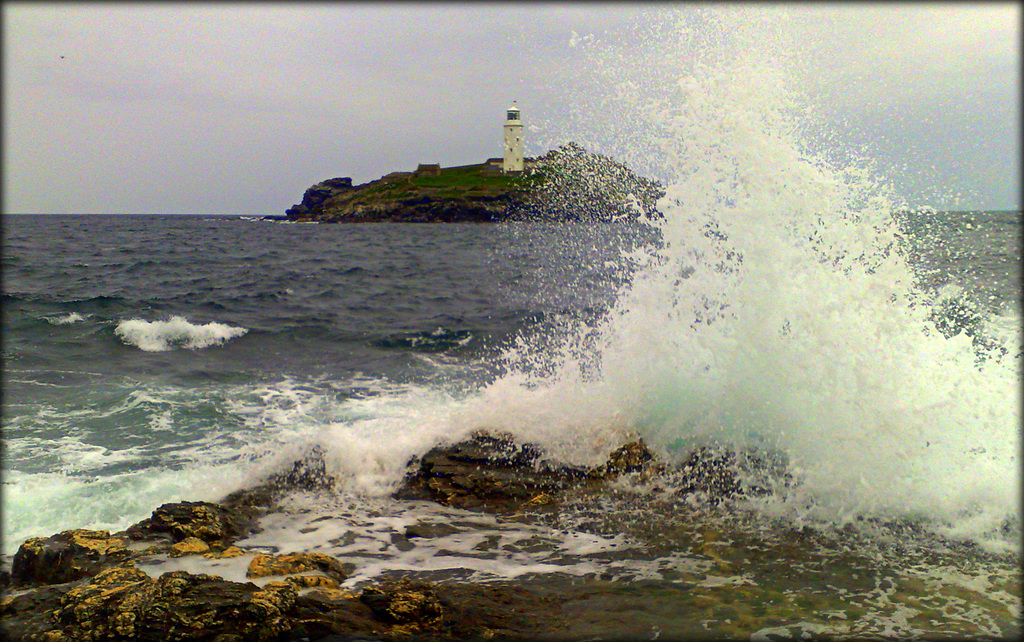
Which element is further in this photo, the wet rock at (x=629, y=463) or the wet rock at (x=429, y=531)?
the wet rock at (x=629, y=463)

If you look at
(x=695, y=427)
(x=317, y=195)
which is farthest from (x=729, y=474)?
(x=317, y=195)

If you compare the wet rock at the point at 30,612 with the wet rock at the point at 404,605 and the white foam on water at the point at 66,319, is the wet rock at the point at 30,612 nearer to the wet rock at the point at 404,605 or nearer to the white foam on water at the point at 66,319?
the wet rock at the point at 404,605

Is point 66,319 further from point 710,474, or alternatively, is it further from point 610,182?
point 710,474

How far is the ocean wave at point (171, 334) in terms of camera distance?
12930 millimetres

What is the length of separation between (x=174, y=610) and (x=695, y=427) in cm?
532

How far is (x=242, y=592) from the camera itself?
3818 mm

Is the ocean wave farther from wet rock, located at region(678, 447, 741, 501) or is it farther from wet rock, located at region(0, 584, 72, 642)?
wet rock, located at region(678, 447, 741, 501)

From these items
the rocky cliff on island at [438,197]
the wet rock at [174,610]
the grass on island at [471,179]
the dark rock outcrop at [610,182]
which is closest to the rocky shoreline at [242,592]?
the wet rock at [174,610]

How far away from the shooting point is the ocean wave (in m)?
12.9

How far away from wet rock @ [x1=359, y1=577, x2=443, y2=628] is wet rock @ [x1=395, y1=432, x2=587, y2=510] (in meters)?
2.01

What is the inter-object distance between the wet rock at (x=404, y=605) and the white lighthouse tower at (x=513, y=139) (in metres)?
67.3

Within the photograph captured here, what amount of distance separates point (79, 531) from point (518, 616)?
3705mm

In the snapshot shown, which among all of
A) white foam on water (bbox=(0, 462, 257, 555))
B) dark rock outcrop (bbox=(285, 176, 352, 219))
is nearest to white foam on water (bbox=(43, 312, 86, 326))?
white foam on water (bbox=(0, 462, 257, 555))

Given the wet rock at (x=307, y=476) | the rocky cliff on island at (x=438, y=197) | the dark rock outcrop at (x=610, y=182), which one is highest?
the rocky cliff on island at (x=438, y=197)
